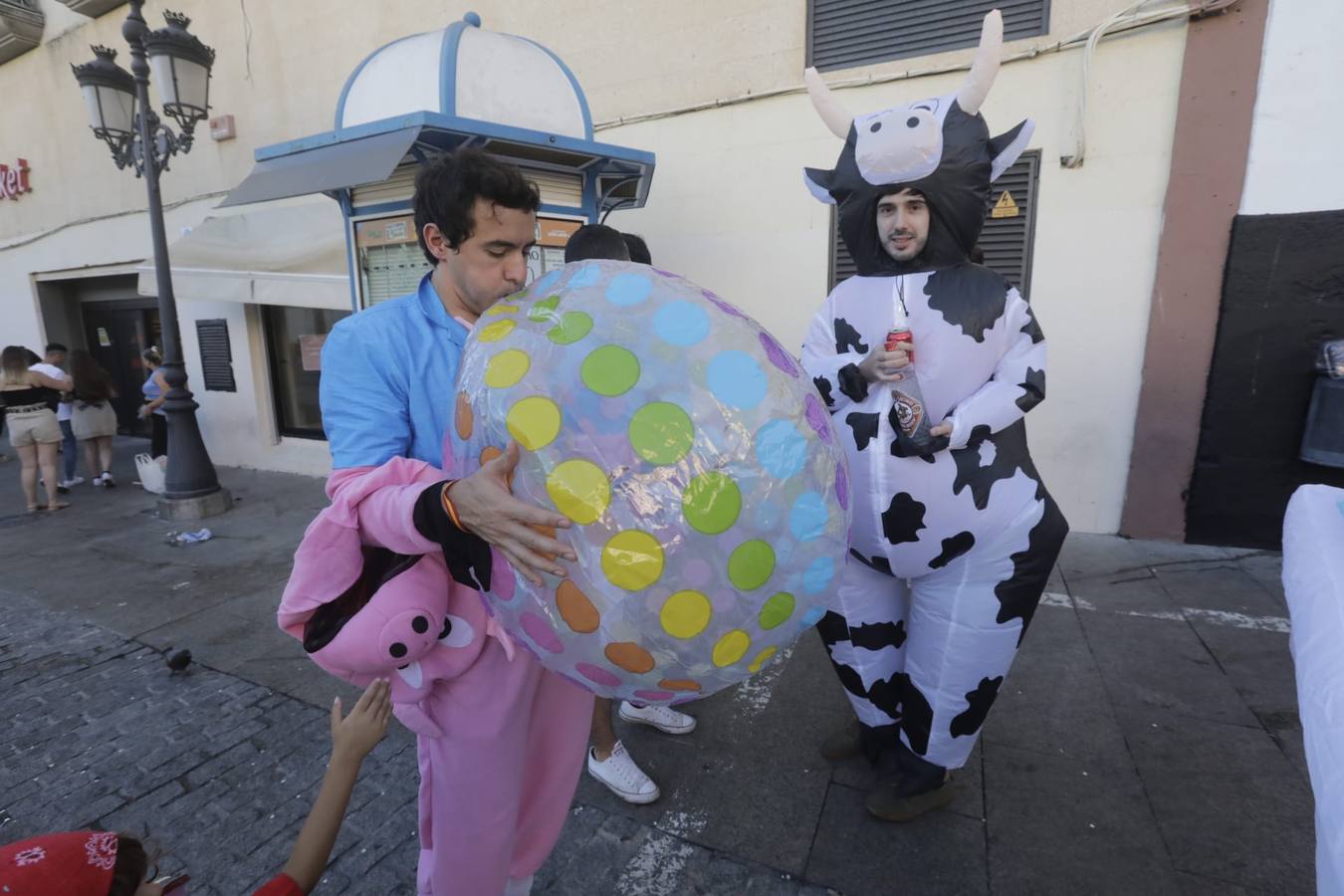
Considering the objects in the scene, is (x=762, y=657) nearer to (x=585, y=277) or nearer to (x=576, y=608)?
(x=576, y=608)

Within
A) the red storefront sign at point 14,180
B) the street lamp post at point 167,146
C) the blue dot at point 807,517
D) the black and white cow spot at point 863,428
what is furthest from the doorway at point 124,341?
the blue dot at point 807,517

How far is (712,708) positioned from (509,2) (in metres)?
5.90

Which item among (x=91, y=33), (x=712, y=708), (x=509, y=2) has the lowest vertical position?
(x=712, y=708)

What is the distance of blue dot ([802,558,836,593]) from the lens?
3.62 ft

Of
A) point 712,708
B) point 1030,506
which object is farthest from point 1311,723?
point 712,708

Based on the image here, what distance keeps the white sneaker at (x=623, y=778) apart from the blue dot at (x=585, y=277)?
1.76m

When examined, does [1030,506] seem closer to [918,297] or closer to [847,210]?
[918,297]

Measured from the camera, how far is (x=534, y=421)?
1.02 metres

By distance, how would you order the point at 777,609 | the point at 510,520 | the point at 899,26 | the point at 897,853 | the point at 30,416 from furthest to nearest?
the point at 30,416 < the point at 899,26 < the point at 897,853 < the point at 777,609 < the point at 510,520

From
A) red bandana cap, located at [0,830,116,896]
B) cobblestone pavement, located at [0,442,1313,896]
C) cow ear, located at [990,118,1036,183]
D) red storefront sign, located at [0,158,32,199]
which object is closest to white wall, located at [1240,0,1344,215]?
cobblestone pavement, located at [0,442,1313,896]

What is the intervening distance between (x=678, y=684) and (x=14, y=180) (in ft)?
43.8

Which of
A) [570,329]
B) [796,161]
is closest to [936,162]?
[570,329]

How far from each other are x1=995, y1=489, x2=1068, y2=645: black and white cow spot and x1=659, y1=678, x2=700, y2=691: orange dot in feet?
3.88

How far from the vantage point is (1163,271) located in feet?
13.7
